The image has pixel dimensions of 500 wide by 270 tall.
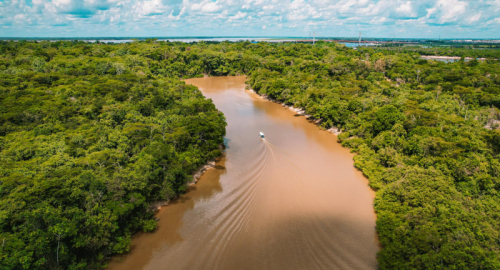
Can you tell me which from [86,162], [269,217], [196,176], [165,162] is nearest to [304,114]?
[196,176]

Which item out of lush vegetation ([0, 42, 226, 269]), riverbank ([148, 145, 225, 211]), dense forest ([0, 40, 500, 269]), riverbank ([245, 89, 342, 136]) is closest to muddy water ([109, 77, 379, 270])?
riverbank ([148, 145, 225, 211])

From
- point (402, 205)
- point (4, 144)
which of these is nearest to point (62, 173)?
point (4, 144)

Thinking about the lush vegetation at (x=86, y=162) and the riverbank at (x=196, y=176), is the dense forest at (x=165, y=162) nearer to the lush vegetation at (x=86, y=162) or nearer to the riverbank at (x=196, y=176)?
the lush vegetation at (x=86, y=162)

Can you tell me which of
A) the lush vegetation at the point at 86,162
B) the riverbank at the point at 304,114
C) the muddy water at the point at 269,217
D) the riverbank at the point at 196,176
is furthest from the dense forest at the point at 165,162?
the muddy water at the point at 269,217

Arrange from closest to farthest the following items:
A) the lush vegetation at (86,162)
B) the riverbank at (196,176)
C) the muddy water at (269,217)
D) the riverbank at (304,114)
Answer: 1. the lush vegetation at (86,162)
2. the muddy water at (269,217)
3. the riverbank at (196,176)
4. the riverbank at (304,114)

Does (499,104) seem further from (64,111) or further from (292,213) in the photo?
(64,111)

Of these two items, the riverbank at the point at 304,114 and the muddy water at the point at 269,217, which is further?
the riverbank at the point at 304,114
